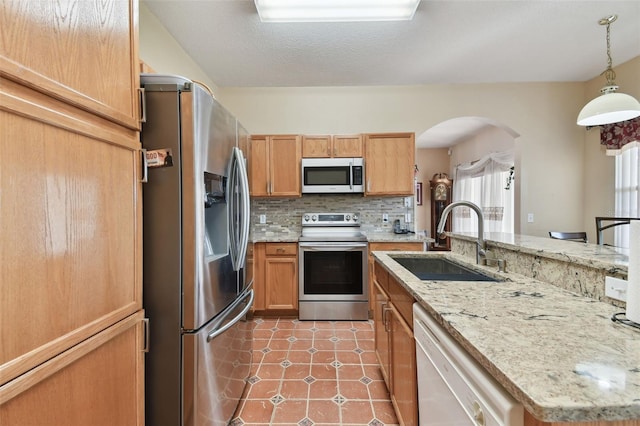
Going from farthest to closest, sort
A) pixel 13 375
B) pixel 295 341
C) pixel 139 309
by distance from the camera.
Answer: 1. pixel 295 341
2. pixel 139 309
3. pixel 13 375

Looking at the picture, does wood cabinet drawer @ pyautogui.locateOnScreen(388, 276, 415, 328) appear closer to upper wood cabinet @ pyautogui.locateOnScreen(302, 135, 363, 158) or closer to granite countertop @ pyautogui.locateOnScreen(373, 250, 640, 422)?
granite countertop @ pyautogui.locateOnScreen(373, 250, 640, 422)

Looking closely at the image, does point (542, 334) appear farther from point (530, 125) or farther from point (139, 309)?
point (530, 125)

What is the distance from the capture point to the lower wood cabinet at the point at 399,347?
118cm

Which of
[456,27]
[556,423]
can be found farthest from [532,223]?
[556,423]

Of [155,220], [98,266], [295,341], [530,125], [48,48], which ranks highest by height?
[530,125]

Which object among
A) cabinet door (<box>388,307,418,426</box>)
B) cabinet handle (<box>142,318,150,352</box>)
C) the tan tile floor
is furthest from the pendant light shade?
cabinet handle (<box>142,318,150,352</box>)

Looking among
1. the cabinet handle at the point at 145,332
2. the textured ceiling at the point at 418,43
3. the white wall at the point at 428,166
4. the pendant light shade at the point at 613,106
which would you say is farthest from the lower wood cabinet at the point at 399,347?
the white wall at the point at 428,166

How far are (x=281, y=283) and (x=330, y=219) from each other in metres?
0.98

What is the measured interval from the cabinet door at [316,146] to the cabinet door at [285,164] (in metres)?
0.07

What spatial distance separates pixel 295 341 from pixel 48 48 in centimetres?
252

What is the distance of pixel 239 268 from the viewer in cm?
162

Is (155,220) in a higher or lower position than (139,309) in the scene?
higher

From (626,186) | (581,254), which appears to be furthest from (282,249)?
(626,186)

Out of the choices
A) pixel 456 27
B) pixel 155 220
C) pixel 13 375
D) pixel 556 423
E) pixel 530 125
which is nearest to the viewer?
pixel 556 423
